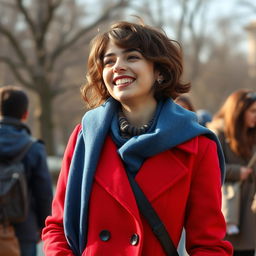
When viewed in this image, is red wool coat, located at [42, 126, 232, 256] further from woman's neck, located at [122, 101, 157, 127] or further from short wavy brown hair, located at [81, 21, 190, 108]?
short wavy brown hair, located at [81, 21, 190, 108]

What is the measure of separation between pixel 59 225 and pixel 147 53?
824 millimetres

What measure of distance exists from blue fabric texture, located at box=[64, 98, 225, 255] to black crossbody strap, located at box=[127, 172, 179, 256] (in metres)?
0.12

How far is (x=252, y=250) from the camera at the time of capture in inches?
203

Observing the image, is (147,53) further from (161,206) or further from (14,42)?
(14,42)

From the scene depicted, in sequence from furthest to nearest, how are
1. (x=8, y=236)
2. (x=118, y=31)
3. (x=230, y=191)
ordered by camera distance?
(x=230, y=191), (x=8, y=236), (x=118, y=31)

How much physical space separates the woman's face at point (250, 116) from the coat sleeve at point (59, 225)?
9.27 ft

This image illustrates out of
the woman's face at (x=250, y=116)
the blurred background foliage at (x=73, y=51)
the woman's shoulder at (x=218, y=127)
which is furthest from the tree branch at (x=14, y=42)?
the woman's face at (x=250, y=116)

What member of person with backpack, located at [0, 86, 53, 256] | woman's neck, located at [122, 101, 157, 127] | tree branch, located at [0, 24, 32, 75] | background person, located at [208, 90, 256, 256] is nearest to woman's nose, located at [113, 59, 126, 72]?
woman's neck, located at [122, 101, 157, 127]

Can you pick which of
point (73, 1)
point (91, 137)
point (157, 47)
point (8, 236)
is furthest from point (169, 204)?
point (73, 1)

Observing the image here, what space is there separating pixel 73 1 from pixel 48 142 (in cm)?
630

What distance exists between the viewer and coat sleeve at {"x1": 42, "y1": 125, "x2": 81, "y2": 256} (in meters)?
2.56

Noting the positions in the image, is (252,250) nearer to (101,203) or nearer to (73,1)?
(101,203)

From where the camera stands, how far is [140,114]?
2.72 m

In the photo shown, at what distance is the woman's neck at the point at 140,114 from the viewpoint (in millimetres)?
2713
